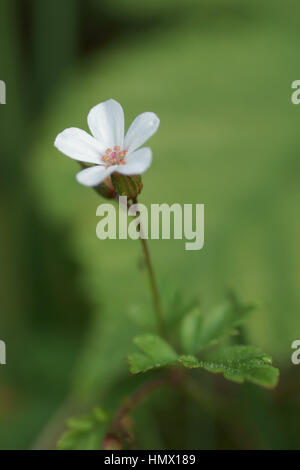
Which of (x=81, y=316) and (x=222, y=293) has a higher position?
(x=222, y=293)

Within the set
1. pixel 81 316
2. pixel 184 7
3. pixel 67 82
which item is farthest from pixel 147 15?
pixel 81 316

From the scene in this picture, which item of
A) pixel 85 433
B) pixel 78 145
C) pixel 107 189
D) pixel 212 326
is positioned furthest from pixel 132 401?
pixel 78 145

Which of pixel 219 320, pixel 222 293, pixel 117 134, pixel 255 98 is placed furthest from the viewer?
pixel 255 98

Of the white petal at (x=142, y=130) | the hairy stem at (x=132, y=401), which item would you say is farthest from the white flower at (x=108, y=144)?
the hairy stem at (x=132, y=401)

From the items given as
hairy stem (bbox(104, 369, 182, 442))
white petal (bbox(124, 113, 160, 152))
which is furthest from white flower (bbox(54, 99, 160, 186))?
hairy stem (bbox(104, 369, 182, 442))

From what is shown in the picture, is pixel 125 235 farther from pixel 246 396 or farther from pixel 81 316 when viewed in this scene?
pixel 246 396

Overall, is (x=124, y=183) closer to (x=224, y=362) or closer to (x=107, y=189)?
(x=107, y=189)
